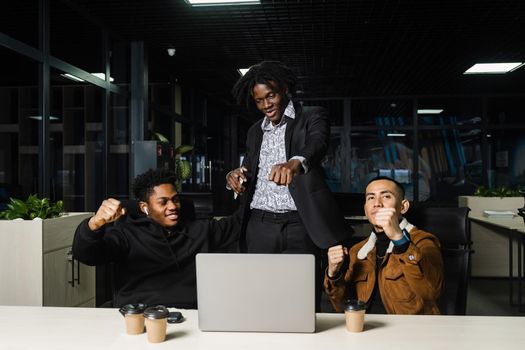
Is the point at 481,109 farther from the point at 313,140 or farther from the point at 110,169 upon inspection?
the point at 313,140

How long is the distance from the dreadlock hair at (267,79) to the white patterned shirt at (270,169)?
0.11 m

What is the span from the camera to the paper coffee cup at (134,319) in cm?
129

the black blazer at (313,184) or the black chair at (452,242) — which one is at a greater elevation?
the black blazer at (313,184)

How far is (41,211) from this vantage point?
10.4ft

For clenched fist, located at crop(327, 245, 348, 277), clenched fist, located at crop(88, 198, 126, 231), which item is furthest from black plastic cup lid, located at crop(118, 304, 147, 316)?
clenched fist, located at crop(327, 245, 348, 277)

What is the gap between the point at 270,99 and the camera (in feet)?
7.16

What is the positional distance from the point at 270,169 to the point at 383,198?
0.51 m

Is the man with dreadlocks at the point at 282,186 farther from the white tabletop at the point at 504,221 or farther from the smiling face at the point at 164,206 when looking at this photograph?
the white tabletop at the point at 504,221

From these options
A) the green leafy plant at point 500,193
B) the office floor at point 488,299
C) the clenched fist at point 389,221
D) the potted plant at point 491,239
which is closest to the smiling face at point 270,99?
the clenched fist at point 389,221

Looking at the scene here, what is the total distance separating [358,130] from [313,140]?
811 cm

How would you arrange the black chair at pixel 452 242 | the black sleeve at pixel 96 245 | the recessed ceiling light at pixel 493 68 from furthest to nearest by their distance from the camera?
the recessed ceiling light at pixel 493 68, the black chair at pixel 452 242, the black sleeve at pixel 96 245

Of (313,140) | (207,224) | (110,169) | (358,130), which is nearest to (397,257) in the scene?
(313,140)

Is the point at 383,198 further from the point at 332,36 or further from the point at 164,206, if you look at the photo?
the point at 332,36

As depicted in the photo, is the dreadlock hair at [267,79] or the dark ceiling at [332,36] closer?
the dreadlock hair at [267,79]
